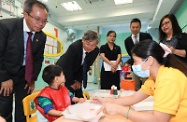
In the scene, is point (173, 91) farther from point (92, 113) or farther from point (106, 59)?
point (106, 59)

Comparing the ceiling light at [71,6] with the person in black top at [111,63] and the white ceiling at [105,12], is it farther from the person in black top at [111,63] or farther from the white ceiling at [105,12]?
the person in black top at [111,63]

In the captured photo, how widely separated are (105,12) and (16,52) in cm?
511

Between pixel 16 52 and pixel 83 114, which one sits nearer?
pixel 83 114

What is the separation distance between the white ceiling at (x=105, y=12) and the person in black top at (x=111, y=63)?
2901mm

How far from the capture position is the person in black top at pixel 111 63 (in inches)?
97.9

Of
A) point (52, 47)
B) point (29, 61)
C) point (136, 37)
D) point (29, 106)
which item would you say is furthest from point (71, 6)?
point (29, 106)

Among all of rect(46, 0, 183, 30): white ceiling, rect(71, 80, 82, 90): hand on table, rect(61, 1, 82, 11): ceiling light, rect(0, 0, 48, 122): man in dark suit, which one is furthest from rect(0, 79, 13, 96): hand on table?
rect(61, 1, 82, 11): ceiling light

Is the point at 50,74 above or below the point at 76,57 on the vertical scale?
below

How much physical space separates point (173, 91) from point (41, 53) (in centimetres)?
134

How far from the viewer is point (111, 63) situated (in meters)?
2.46

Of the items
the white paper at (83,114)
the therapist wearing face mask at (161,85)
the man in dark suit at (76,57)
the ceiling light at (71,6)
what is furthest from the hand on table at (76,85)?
the ceiling light at (71,6)

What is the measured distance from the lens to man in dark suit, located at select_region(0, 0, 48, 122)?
1364mm

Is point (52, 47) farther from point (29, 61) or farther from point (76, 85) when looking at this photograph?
point (29, 61)

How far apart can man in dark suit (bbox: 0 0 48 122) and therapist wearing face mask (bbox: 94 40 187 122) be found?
0.94 meters
